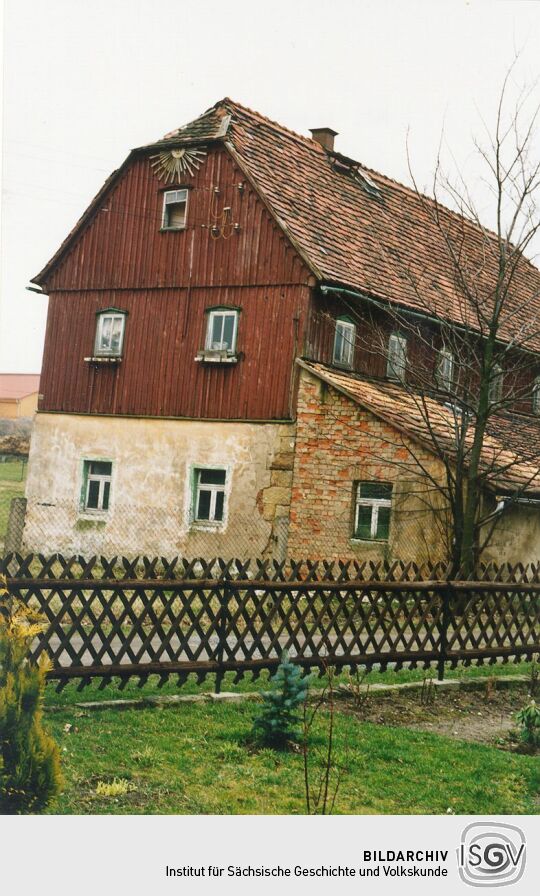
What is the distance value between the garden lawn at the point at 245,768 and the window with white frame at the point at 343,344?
1216 centimetres

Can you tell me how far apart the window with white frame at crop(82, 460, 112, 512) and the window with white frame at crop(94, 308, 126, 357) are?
8.21 ft

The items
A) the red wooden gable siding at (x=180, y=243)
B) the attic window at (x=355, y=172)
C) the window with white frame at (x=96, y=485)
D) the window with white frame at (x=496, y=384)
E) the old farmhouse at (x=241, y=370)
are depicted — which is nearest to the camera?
the window with white frame at (x=496, y=384)

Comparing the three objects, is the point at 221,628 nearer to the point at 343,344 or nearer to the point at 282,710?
the point at 282,710

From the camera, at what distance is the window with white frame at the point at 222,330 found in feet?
66.7

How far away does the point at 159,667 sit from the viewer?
361 inches

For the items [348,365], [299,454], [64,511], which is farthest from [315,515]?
[64,511]

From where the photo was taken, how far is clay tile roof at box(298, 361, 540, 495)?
16609mm

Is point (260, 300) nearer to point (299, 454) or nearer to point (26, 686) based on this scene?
point (299, 454)

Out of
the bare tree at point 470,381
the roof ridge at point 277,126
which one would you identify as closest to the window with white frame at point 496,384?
the bare tree at point 470,381

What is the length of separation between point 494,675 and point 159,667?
451cm

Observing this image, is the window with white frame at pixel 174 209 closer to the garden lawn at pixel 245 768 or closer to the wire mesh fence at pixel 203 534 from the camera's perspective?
the wire mesh fence at pixel 203 534
